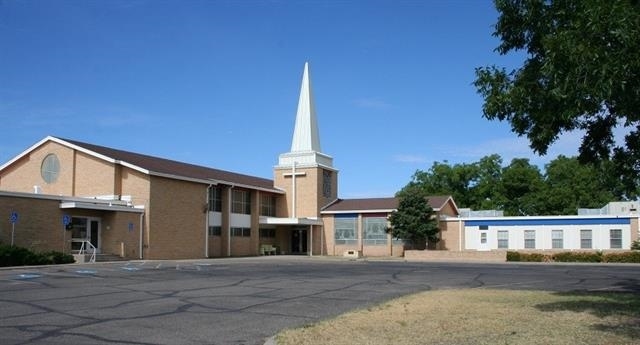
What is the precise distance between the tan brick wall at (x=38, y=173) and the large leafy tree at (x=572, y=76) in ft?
117

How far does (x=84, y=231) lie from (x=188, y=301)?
2442 cm

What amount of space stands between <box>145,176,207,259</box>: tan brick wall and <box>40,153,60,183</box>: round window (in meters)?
7.56

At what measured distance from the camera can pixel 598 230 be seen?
4794 centimetres

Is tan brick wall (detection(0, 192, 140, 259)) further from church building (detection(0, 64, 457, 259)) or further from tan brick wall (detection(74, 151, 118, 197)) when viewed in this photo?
tan brick wall (detection(74, 151, 118, 197))

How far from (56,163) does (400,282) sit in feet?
97.2

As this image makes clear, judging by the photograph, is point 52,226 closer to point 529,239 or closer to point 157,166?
point 157,166

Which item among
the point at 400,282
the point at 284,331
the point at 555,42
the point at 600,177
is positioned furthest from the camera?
the point at 400,282

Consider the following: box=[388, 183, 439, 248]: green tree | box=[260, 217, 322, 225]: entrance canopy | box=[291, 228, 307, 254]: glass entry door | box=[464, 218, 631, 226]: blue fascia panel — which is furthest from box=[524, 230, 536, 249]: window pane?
box=[291, 228, 307, 254]: glass entry door

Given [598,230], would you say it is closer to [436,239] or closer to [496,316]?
[436,239]

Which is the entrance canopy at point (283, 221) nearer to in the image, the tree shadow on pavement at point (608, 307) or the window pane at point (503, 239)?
the window pane at point (503, 239)

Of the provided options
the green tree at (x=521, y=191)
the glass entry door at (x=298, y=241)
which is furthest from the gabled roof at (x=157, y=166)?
the green tree at (x=521, y=191)

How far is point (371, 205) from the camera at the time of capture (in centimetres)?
5738

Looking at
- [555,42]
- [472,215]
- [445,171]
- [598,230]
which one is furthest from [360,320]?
[445,171]

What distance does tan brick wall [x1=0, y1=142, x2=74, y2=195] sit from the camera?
42.5 meters
